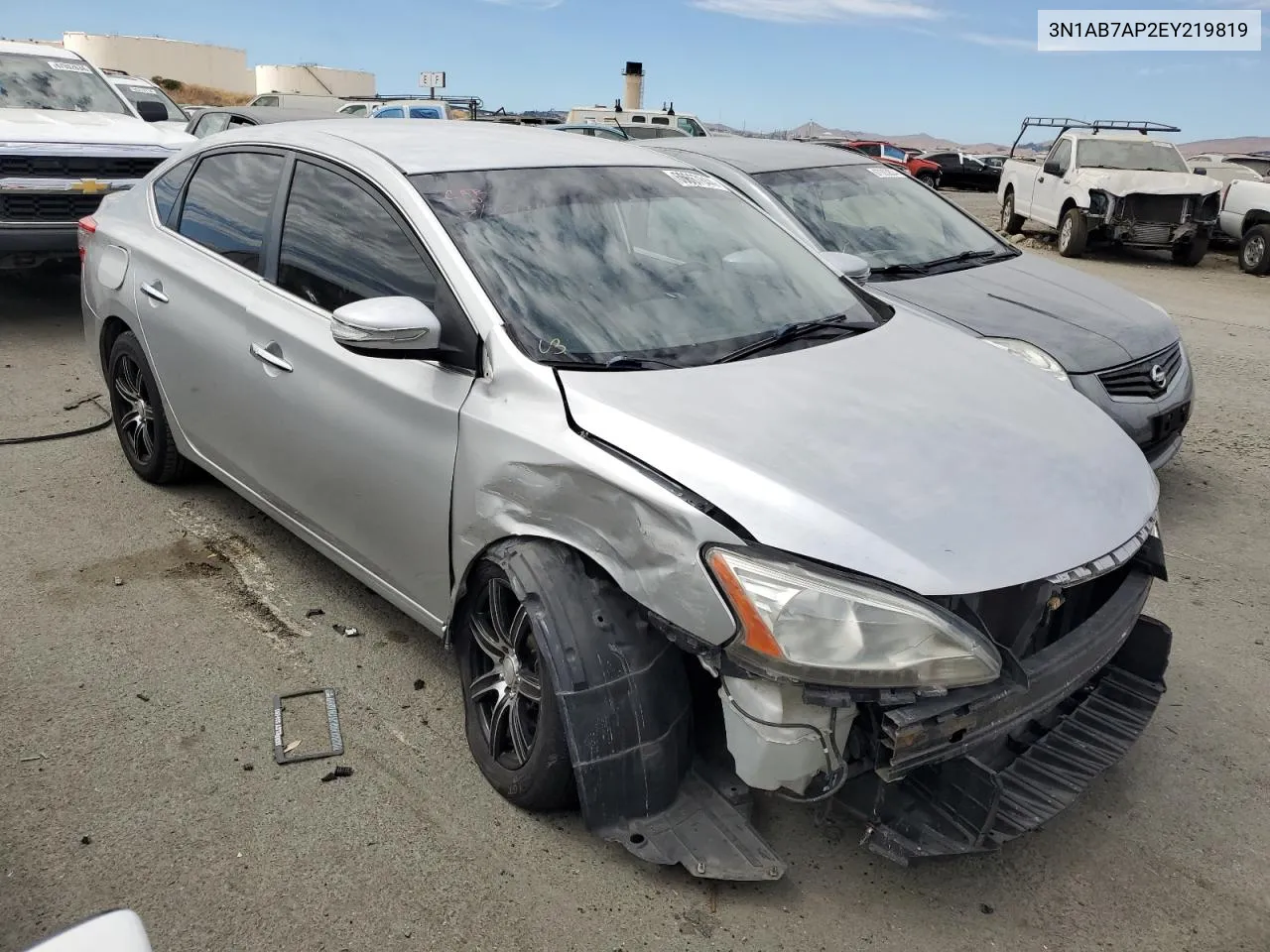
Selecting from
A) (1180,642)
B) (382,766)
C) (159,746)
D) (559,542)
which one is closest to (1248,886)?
(1180,642)

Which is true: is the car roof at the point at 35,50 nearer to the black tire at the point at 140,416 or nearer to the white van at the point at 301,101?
the black tire at the point at 140,416

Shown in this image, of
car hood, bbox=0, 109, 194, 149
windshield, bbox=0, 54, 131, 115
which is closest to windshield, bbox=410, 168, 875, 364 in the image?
car hood, bbox=0, 109, 194, 149

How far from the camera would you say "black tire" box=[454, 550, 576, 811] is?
2.71 meters

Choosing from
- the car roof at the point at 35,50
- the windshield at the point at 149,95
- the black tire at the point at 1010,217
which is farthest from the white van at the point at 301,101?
the black tire at the point at 1010,217

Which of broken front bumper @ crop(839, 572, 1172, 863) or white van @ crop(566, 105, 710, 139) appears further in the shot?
white van @ crop(566, 105, 710, 139)

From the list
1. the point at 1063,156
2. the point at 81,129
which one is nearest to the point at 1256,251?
the point at 1063,156

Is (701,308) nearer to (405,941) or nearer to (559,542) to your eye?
(559,542)

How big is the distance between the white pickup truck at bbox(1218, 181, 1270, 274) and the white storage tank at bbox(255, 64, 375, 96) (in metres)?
73.1

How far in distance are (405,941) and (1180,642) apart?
121 inches

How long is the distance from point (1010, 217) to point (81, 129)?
14.4 metres

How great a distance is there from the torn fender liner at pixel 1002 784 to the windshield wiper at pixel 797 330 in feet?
4.11

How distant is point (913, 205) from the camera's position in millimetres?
6551

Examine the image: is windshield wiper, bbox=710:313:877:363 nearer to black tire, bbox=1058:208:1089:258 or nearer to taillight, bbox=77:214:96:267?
taillight, bbox=77:214:96:267

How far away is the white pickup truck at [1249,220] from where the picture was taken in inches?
575
